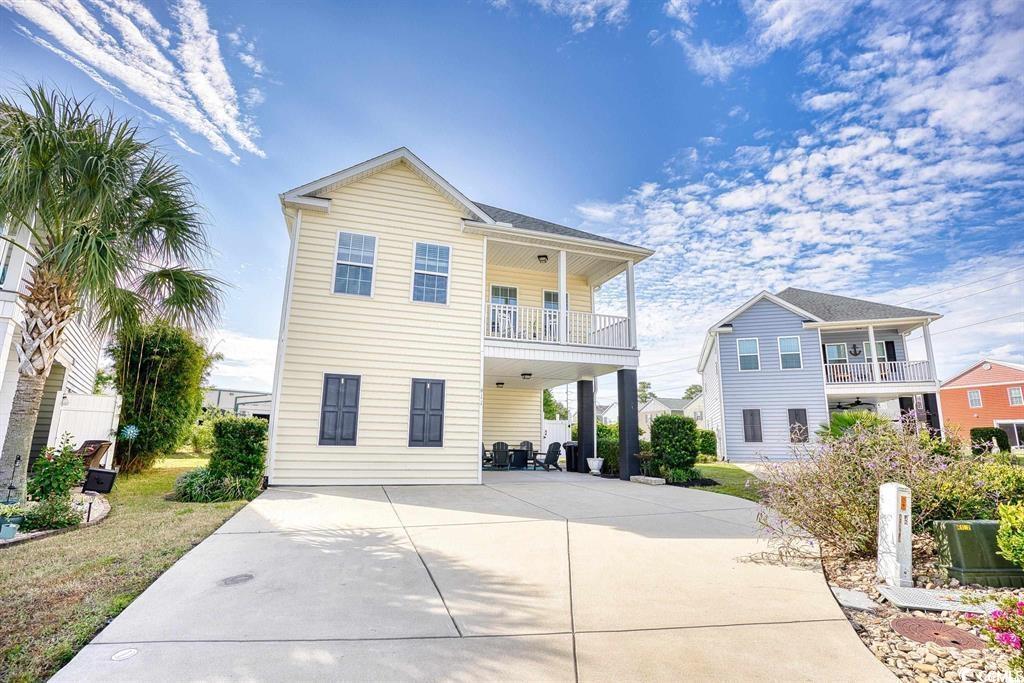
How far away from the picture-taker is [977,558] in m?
3.93

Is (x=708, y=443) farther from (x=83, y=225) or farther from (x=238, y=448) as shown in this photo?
(x=83, y=225)

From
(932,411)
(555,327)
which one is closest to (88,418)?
(555,327)

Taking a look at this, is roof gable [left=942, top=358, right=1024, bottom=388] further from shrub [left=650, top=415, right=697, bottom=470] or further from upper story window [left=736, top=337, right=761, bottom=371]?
shrub [left=650, top=415, right=697, bottom=470]

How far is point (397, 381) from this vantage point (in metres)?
10.1

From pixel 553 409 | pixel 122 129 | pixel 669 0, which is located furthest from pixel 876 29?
pixel 553 409

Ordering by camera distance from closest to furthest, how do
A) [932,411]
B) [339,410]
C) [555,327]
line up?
1. [339,410]
2. [555,327]
3. [932,411]

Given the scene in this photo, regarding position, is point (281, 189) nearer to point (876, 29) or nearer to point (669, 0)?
point (669, 0)

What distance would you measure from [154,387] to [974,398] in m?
51.9

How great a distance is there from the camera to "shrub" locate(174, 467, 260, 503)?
7546 millimetres

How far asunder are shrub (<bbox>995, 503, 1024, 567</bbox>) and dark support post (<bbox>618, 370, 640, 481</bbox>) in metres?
→ 8.70

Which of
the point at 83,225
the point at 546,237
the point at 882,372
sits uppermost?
the point at 546,237

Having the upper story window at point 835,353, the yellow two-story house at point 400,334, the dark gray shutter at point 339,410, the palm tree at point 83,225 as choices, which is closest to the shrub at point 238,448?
the yellow two-story house at point 400,334

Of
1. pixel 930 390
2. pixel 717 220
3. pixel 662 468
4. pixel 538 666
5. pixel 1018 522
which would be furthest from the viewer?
pixel 930 390

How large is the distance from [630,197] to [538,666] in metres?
16.9
